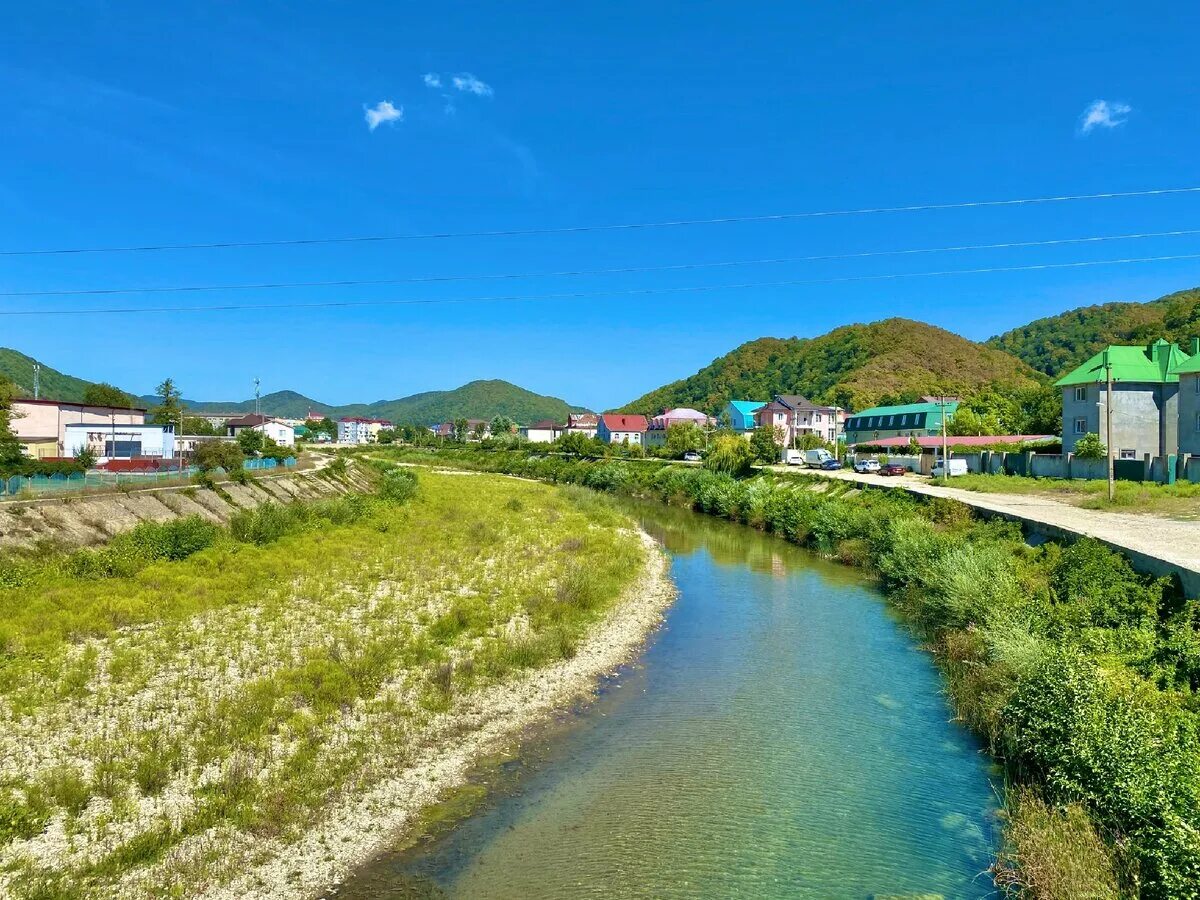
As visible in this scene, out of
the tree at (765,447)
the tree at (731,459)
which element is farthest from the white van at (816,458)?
the tree at (731,459)

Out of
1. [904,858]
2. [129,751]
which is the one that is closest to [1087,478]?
[904,858]

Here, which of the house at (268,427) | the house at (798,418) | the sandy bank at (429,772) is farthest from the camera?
the house at (268,427)

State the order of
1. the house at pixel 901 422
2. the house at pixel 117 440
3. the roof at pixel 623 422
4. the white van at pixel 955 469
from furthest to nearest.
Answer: the roof at pixel 623 422 < the house at pixel 901 422 < the house at pixel 117 440 < the white van at pixel 955 469

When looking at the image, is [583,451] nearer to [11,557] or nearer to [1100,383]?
[1100,383]

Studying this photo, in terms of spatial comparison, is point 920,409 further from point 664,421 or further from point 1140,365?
point 664,421

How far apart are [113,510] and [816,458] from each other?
57.4 m

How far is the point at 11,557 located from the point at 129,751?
611 inches

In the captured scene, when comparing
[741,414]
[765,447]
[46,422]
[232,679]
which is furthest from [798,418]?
[232,679]

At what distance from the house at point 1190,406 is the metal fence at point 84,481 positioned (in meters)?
55.1

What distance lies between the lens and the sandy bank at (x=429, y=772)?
8680 mm

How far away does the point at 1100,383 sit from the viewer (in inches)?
1647

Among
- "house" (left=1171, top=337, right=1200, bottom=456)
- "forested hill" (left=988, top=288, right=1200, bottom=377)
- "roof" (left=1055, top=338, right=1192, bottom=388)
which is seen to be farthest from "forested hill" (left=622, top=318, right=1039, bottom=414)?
"house" (left=1171, top=337, right=1200, bottom=456)

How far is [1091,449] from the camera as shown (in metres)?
38.0

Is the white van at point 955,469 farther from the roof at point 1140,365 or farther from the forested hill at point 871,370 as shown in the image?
the forested hill at point 871,370
